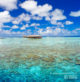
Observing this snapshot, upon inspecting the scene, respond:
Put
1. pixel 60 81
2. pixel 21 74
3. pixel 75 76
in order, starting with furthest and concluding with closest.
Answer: pixel 21 74 → pixel 75 76 → pixel 60 81

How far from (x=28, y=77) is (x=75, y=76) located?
280 cm

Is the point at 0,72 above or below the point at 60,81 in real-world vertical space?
above

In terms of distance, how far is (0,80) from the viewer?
4820 millimetres

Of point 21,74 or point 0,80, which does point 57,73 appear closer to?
point 21,74

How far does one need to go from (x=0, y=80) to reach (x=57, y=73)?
3443mm

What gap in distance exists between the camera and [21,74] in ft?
17.9

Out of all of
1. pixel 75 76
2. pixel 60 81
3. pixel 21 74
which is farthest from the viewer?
→ pixel 21 74

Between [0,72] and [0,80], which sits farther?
[0,72]

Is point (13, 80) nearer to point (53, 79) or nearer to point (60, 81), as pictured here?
point (53, 79)

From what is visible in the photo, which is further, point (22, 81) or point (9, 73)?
point (9, 73)

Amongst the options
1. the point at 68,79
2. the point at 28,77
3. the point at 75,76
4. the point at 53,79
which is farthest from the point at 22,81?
the point at 75,76

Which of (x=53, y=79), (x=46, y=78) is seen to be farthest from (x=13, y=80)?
(x=53, y=79)

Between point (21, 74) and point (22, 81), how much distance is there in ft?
2.41

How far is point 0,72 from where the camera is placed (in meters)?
5.66
